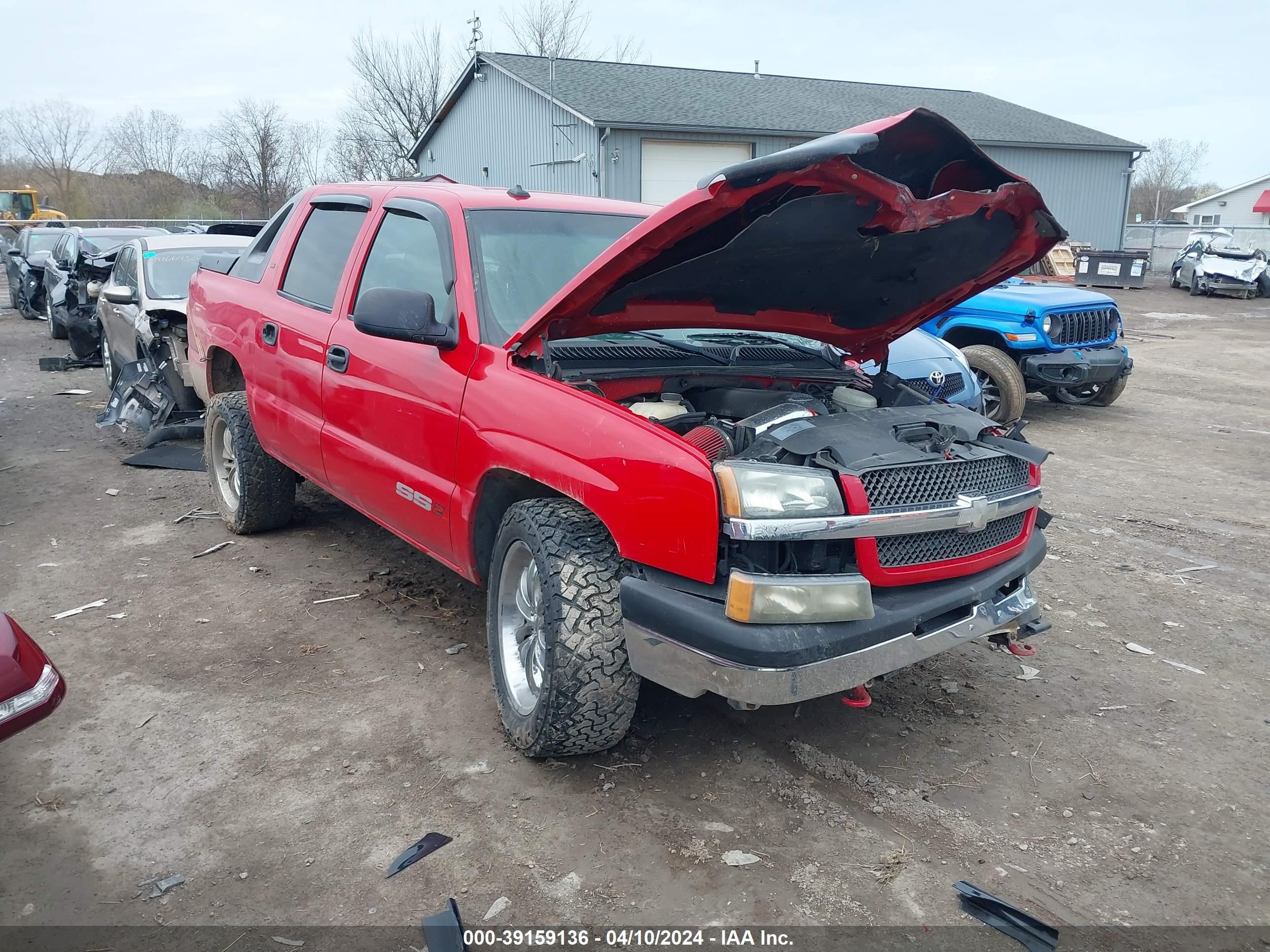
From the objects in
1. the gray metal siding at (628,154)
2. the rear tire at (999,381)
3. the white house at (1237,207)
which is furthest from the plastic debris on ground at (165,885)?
the white house at (1237,207)

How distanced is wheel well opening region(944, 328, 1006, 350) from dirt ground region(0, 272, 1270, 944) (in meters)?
4.17

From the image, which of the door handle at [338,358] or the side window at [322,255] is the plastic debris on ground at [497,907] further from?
the side window at [322,255]

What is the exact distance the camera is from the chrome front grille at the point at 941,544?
2.99m

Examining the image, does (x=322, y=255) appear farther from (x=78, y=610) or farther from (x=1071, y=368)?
(x=1071, y=368)

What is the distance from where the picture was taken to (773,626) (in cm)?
273

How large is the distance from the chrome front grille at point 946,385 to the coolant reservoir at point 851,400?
9.30 feet

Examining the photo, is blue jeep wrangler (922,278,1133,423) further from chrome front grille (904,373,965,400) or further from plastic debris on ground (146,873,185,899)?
plastic debris on ground (146,873,185,899)

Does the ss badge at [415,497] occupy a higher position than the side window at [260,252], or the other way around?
the side window at [260,252]

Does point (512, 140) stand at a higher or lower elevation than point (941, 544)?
higher

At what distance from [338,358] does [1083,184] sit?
31.4 metres

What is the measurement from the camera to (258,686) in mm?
3947

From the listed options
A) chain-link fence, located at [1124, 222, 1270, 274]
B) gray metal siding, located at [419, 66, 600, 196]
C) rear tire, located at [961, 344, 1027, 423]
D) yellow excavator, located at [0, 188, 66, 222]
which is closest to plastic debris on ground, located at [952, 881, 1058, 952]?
rear tire, located at [961, 344, 1027, 423]

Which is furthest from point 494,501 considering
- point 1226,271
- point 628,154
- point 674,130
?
point 1226,271

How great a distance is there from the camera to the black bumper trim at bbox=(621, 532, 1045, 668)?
2.70m
